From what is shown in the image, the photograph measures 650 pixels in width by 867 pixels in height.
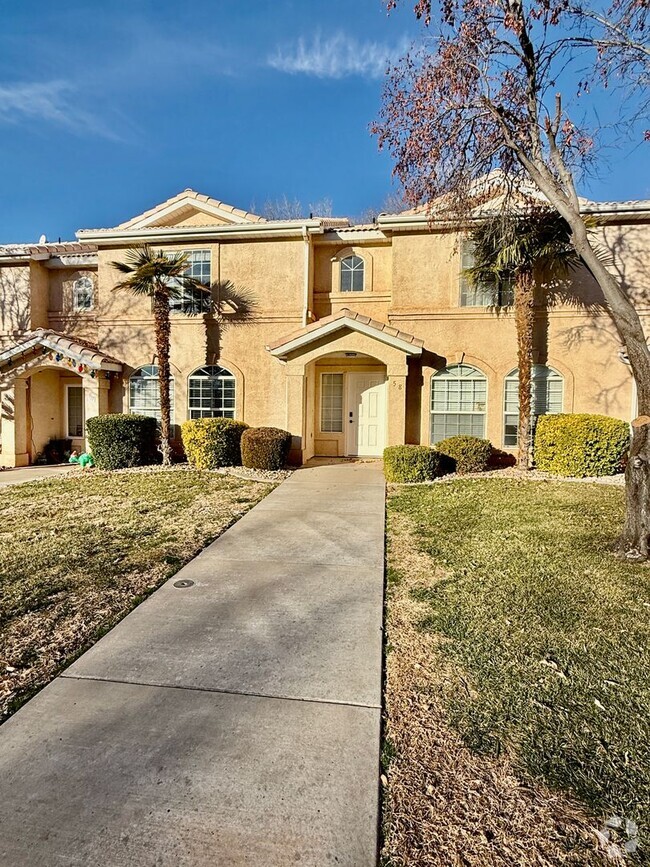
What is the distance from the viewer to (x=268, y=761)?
2775mm

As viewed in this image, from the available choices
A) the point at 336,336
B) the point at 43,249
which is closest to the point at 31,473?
the point at 43,249

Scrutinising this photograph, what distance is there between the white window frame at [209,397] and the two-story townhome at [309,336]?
0.05m

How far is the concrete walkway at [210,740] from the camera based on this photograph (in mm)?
2291

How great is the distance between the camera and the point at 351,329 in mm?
13195

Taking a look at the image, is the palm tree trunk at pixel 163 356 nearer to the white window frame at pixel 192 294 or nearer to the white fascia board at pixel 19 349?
the white window frame at pixel 192 294

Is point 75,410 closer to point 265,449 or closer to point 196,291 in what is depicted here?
point 196,291

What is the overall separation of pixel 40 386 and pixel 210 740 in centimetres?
1642

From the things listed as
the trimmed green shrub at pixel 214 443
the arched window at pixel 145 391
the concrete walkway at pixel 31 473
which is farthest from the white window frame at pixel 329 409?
the concrete walkway at pixel 31 473

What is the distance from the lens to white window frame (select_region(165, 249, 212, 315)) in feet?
49.9

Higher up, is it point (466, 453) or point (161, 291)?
point (161, 291)

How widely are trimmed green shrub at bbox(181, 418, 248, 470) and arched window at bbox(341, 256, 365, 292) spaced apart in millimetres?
5736

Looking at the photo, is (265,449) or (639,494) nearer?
(639,494)

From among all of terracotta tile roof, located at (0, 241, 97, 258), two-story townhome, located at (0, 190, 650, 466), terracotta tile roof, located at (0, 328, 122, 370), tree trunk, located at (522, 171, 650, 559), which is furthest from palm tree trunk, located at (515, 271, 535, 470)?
terracotta tile roof, located at (0, 241, 97, 258)

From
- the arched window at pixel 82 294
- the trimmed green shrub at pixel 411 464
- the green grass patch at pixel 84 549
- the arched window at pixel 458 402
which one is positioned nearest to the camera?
the green grass patch at pixel 84 549
